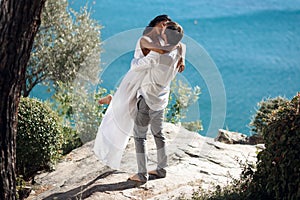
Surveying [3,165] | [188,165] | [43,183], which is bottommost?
[43,183]

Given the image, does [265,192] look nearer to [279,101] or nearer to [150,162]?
[150,162]

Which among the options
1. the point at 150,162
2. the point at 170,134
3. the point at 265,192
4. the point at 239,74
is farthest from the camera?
the point at 239,74

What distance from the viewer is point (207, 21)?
676 inches

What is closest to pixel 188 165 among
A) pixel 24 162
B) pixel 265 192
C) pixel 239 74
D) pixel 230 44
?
pixel 265 192

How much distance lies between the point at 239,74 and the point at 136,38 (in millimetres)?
11206

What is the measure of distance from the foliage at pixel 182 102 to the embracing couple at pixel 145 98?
1.92 ft

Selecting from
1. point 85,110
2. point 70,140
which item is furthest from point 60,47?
point 70,140

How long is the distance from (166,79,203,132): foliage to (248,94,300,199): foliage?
1.44m

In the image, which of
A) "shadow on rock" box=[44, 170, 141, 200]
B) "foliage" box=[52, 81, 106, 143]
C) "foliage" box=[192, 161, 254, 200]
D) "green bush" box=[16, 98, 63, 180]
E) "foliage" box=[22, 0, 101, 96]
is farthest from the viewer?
"foliage" box=[22, 0, 101, 96]

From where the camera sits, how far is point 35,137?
5.03 meters

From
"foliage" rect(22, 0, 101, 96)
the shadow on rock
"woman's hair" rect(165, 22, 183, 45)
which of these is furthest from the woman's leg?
"foliage" rect(22, 0, 101, 96)

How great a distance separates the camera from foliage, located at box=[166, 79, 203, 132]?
16.9 ft

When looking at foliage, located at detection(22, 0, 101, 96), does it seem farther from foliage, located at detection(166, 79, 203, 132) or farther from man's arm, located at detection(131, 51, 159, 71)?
man's arm, located at detection(131, 51, 159, 71)

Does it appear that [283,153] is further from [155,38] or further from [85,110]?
[85,110]
